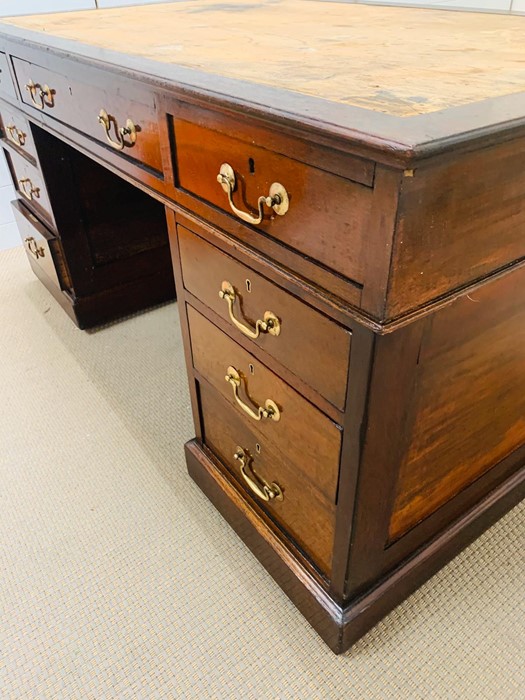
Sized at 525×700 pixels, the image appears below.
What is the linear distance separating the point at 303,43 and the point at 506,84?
0.42m

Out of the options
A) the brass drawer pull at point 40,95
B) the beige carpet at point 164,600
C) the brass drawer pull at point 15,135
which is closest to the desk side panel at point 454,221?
the beige carpet at point 164,600

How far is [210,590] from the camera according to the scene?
100 cm

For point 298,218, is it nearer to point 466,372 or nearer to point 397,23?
point 466,372

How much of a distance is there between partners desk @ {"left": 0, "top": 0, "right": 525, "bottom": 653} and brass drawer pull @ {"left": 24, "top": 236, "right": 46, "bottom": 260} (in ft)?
1.71

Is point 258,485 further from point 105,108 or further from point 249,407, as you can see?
point 105,108

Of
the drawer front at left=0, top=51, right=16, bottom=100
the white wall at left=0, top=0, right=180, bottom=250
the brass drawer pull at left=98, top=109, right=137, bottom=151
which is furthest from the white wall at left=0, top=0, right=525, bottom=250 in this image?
the brass drawer pull at left=98, top=109, right=137, bottom=151

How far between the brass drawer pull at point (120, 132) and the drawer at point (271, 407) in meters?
0.29

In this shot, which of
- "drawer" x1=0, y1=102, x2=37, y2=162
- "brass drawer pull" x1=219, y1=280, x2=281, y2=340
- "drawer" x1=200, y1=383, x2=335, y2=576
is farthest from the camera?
"drawer" x1=0, y1=102, x2=37, y2=162

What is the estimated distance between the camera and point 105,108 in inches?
35.9

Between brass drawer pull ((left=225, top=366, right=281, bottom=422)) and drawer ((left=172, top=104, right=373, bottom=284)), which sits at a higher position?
drawer ((left=172, top=104, right=373, bottom=284))

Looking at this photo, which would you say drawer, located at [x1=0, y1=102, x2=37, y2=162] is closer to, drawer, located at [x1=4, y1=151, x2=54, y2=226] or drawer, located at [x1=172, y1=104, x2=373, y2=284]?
drawer, located at [x1=4, y1=151, x2=54, y2=226]

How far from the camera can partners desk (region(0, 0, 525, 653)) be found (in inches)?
19.8

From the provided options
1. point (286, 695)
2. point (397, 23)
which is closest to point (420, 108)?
point (397, 23)

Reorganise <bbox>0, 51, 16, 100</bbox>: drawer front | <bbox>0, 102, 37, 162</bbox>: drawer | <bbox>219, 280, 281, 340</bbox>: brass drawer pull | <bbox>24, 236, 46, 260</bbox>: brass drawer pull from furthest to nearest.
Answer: <bbox>24, 236, 46, 260</bbox>: brass drawer pull, <bbox>0, 102, 37, 162</bbox>: drawer, <bbox>0, 51, 16, 100</bbox>: drawer front, <bbox>219, 280, 281, 340</bbox>: brass drawer pull
